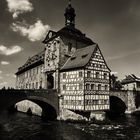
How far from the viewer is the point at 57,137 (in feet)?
72.2

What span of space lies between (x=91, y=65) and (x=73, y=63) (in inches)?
140

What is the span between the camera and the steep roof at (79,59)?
3278cm

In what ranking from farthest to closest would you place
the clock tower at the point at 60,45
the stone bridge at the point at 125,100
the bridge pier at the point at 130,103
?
the bridge pier at the point at 130,103, the stone bridge at the point at 125,100, the clock tower at the point at 60,45

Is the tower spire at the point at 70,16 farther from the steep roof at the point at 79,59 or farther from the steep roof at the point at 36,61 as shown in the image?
the steep roof at the point at 36,61

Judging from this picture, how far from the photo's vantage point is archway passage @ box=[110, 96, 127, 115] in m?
44.0

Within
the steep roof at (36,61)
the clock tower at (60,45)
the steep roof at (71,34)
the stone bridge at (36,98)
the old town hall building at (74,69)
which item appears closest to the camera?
the stone bridge at (36,98)

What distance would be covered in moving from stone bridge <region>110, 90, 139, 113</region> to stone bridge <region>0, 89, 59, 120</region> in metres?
14.3

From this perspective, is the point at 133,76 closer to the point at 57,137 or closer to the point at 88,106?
the point at 88,106

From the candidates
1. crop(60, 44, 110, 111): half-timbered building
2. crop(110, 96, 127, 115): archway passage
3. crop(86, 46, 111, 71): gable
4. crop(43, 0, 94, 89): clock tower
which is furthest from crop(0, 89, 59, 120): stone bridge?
crop(110, 96, 127, 115): archway passage

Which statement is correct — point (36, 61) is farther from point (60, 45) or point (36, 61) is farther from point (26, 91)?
point (26, 91)

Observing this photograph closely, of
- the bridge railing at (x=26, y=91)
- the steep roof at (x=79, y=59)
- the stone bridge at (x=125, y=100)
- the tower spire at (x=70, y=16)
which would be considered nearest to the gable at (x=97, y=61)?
the steep roof at (x=79, y=59)

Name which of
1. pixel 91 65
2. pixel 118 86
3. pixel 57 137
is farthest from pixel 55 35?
pixel 118 86

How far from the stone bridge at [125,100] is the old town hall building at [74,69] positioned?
8712mm

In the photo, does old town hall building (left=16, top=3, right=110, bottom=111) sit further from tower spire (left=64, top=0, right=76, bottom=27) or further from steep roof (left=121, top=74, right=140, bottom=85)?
steep roof (left=121, top=74, right=140, bottom=85)
